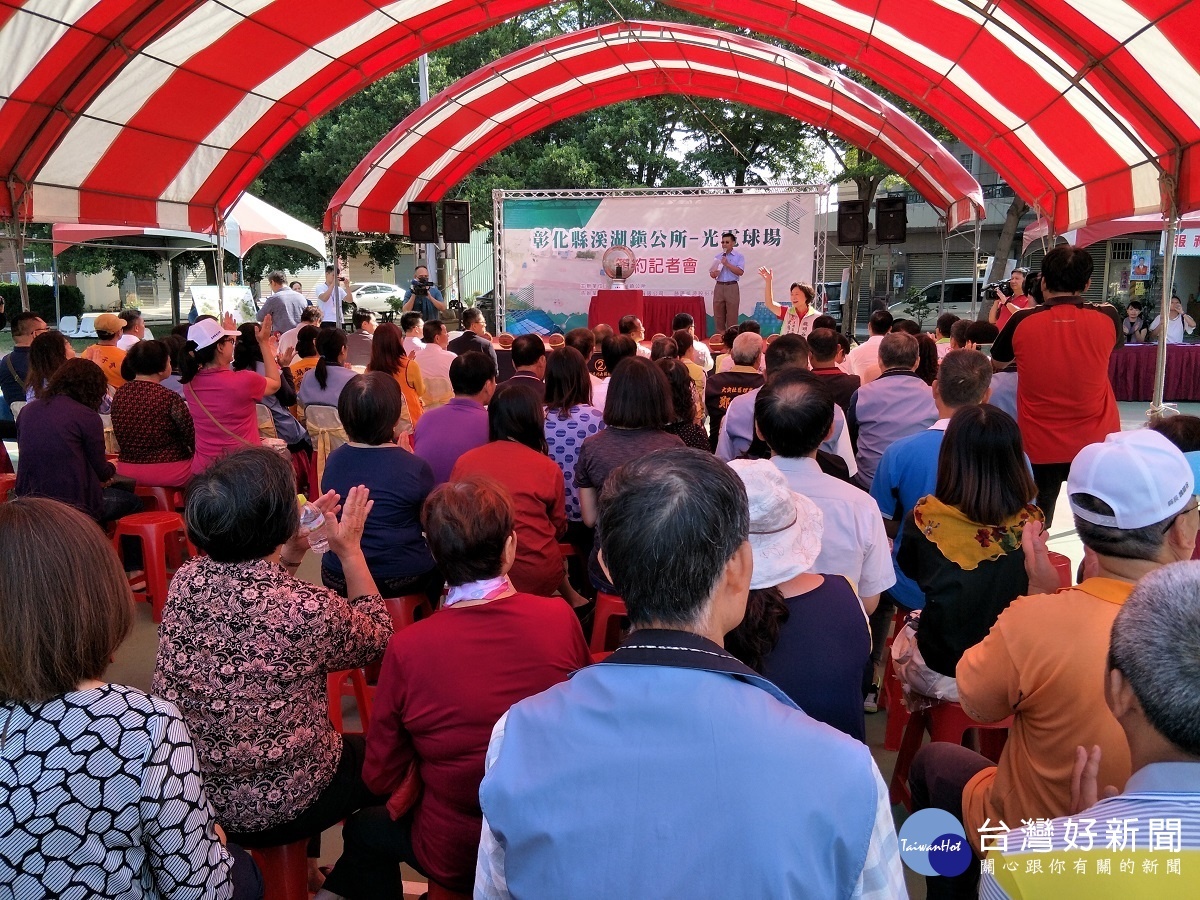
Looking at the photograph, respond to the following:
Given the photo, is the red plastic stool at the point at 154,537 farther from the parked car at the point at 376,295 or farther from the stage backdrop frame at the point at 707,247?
the parked car at the point at 376,295

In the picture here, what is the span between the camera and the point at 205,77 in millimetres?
7910

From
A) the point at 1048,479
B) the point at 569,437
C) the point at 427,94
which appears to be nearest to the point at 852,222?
the point at 1048,479

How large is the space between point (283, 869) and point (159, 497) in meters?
2.79

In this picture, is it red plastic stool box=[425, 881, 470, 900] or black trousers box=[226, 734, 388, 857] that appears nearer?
red plastic stool box=[425, 881, 470, 900]

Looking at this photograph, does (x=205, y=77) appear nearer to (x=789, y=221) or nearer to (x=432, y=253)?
(x=789, y=221)

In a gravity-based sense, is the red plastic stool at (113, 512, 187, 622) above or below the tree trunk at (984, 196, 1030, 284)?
below

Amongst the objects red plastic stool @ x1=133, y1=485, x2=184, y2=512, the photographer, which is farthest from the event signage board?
red plastic stool @ x1=133, y1=485, x2=184, y2=512

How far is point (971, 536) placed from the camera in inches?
87.5

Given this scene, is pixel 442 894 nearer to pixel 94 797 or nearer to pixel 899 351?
pixel 94 797

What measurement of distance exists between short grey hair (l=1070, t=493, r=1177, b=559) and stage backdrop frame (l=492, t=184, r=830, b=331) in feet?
35.2

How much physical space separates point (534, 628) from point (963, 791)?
94 cm

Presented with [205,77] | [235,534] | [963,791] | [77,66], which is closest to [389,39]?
[205,77]

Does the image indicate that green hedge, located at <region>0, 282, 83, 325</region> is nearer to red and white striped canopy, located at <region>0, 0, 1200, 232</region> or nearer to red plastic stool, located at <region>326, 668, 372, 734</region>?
red and white striped canopy, located at <region>0, 0, 1200, 232</region>

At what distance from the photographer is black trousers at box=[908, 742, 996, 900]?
1750 millimetres
